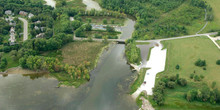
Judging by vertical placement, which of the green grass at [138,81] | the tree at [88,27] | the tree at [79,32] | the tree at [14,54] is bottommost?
the green grass at [138,81]

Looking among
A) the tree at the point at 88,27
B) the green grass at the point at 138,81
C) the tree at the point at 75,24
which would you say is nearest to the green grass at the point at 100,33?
the tree at the point at 88,27

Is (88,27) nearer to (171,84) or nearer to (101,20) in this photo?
(101,20)

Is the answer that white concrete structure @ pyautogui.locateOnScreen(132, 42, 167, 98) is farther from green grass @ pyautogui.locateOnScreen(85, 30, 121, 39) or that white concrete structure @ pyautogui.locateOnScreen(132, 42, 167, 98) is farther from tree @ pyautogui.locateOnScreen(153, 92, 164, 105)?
green grass @ pyautogui.locateOnScreen(85, 30, 121, 39)

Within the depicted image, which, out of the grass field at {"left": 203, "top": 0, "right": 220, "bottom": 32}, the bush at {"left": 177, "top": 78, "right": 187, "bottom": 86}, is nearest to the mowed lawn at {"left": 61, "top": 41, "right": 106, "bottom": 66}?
the bush at {"left": 177, "top": 78, "right": 187, "bottom": 86}

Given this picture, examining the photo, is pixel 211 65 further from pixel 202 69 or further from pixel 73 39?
pixel 73 39

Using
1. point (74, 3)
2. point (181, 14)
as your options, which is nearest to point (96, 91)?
point (181, 14)

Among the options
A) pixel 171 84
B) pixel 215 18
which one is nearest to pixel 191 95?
pixel 171 84

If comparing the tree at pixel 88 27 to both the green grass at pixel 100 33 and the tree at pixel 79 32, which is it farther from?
the tree at pixel 79 32
